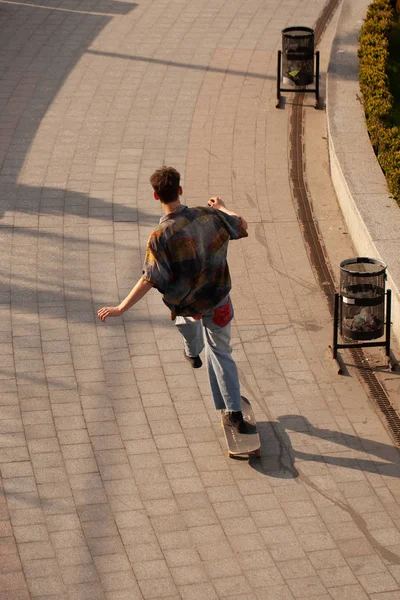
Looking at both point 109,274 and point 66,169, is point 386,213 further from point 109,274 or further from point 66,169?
point 66,169

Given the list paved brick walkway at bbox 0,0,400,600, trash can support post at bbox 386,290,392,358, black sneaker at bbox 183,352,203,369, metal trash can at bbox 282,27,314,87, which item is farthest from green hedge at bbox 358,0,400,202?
black sneaker at bbox 183,352,203,369

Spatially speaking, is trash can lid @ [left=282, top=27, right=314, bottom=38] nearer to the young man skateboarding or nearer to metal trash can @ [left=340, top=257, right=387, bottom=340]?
metal trash can @ [left=340, top=257, right=387, bottom=340]

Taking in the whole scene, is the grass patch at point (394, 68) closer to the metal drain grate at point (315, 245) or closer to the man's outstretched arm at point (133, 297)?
the metal drain grate at point (315, 245)

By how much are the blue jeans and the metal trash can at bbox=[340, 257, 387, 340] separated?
4.04ft

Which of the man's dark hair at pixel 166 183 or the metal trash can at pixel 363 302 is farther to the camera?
the metal trash can at pixel 363 302

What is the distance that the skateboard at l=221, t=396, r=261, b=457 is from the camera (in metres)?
7.85

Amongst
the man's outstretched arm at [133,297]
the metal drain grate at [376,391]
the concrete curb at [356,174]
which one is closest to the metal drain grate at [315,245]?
the metal drain grate at [376,391]

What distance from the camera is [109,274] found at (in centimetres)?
1022

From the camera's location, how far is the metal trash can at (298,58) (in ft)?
43.7

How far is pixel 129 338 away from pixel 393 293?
6.84ft

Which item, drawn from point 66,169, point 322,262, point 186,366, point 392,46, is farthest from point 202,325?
point 392,46

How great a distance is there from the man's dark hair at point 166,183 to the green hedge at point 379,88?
11.6 feet

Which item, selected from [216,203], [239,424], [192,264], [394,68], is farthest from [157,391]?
[394,68]

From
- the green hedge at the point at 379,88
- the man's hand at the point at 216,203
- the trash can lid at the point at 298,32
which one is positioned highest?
the man's hand at the point at 216,203
